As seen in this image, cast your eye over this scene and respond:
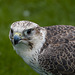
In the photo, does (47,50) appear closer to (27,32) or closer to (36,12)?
(27,32)

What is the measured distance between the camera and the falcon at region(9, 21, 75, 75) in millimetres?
5134

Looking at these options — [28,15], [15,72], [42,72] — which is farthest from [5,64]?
[28,15]

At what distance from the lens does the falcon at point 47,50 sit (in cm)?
513

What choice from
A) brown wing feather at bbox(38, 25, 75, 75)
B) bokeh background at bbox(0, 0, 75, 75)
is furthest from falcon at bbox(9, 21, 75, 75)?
bokeh background at bbox(0, 0, 75, 75)

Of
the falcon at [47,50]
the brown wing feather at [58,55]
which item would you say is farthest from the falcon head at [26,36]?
the brown wing feather at [58,55]

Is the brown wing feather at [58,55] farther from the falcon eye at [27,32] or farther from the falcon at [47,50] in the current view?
the falcon eye at [27,32]

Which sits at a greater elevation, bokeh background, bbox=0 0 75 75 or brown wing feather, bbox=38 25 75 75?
bokeh background, bbox=0 0 75 75

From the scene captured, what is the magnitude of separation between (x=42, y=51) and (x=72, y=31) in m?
0.73

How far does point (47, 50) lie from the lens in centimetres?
527

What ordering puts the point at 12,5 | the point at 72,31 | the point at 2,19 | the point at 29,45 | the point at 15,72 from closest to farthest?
1. the point at 29,45
2. the point at 72,31
3. the point at 15,72
4. the point at 2,19
5. the point at 12,5

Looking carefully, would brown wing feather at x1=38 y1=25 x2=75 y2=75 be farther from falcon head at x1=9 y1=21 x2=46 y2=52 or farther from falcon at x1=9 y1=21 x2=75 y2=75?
falcon head at x1=9 y1=21 x2=46 y2=52

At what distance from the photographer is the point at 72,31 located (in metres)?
5.50

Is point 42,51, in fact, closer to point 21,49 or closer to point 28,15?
point 21,49

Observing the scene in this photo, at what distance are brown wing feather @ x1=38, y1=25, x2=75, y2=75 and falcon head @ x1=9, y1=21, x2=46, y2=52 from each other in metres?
0.17
